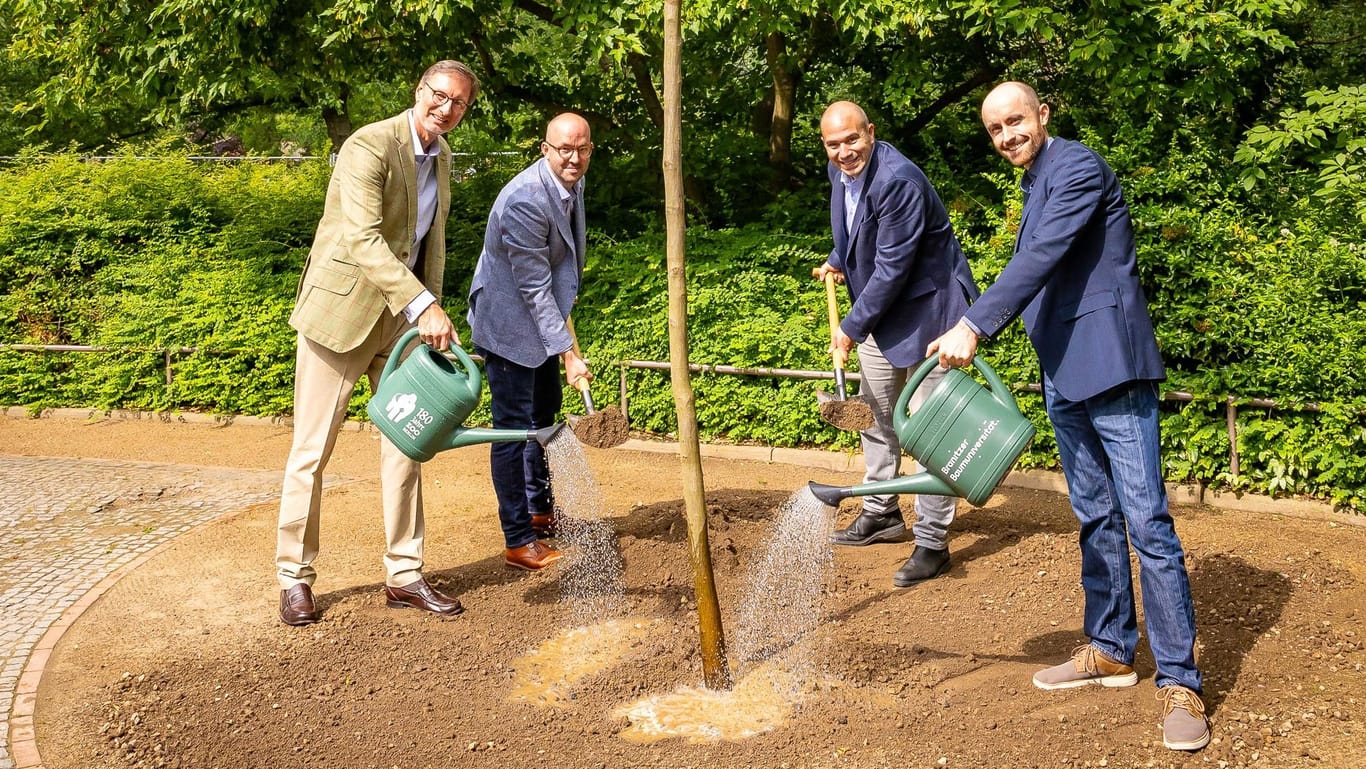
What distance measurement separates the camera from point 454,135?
15.2 meters

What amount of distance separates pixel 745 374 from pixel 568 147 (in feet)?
9.95

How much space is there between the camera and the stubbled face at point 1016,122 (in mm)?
3600

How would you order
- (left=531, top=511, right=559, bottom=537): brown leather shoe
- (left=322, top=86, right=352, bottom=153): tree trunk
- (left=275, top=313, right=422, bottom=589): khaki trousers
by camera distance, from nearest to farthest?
1. (left=275, top=313, right=422, bottom=589): khaki trousers
2. (left=531, top=511, right=559, bottom=537): brown leather shoe
3. (left=322, top=86, right=352, bottom=153): tree trunk

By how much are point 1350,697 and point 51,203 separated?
1052 centimetres

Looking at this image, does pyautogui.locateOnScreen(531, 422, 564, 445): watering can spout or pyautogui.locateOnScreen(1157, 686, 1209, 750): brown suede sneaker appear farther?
pyautogui.locateOnScreen(531, 422, 564, 445): watering can spout

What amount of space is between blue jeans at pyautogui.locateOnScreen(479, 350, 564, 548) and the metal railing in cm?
14

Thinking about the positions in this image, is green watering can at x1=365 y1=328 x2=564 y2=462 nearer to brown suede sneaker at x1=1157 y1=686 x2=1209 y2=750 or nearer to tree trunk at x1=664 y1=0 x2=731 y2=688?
tree trunk at x1=664 y1=0 x2=731 y2=688

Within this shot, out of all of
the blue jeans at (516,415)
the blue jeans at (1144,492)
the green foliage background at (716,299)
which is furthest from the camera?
the green foliage background at (716,299)

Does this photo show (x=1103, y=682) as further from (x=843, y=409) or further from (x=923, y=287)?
(x=923, y=287)

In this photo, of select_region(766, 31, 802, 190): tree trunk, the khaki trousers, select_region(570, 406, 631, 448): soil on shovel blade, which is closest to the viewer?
select_region(570, 406, 631, 448): soil on shovel blade

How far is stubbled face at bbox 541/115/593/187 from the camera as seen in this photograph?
480 cm

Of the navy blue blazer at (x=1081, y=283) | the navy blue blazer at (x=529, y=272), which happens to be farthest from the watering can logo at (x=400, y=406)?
the navy blue blazer at (x=1081, y=283)

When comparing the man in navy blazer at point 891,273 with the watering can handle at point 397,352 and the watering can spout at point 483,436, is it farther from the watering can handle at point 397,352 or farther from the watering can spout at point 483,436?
the watering can handle at point 397,352

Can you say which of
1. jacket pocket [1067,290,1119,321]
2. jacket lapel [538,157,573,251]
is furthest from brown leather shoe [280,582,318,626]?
jacket pocket [1067,290,1119,321]
